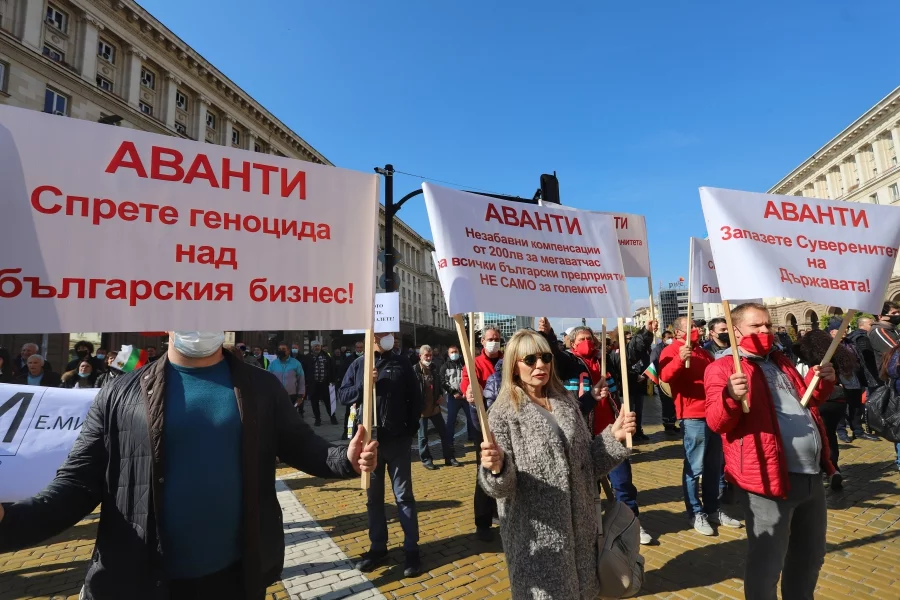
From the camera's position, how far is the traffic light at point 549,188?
8484 millimetres

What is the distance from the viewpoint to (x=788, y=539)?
→ 8.39 ft

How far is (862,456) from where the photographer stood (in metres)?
6.86

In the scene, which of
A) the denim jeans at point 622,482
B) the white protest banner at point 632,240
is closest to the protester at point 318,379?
the denim jeans at point 622,482

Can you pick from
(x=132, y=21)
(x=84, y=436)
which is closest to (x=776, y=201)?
(x=84, y=436)

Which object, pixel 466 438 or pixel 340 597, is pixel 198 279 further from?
pixel 466 438

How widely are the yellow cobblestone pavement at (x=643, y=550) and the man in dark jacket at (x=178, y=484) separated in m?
2.02

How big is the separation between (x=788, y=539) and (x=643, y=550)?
174 centimetres

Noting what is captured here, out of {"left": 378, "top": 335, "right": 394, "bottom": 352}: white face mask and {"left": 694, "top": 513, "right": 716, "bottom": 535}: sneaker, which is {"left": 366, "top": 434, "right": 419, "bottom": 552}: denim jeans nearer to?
{"left": 378, "top": 335, "right": 394, "bottom": 352}: white face mask

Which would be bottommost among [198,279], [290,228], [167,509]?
[167,509]

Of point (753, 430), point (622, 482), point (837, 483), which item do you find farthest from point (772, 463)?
point (837, 483)

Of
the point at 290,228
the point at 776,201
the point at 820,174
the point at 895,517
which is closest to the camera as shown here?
the point at 290,228

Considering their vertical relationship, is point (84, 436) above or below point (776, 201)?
below

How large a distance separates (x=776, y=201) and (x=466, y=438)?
749cm

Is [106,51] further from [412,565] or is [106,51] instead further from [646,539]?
[646,539]
